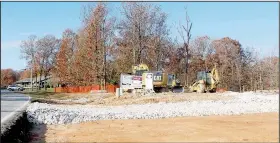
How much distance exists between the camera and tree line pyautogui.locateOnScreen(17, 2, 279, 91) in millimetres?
53062

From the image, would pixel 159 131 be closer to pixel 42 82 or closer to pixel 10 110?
pixel 10 110

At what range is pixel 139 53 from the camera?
2110 inches

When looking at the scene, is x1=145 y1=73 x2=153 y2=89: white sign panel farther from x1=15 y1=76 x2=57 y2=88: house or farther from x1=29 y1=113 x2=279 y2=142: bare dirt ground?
x1=15 y1=76 x2=57 y2=88: house

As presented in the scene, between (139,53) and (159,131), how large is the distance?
128 feet

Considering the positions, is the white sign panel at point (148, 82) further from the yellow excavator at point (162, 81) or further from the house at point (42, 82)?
the house at point (42, 82)

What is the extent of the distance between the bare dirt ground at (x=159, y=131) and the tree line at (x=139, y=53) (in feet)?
116

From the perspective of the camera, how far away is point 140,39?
53219 millimetres

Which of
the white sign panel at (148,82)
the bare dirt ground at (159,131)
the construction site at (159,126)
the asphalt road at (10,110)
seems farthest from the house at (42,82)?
the bare dirt ground at (159,131)

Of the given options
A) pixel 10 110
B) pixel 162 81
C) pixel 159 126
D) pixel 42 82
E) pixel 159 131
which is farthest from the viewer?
pixel 42 82

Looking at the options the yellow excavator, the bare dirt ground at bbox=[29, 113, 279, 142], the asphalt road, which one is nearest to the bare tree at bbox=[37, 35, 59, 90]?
the yellow excavator

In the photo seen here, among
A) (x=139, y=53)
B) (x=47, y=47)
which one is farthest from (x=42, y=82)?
(x=139, y=53)

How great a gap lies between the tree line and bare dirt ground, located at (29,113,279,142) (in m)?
35.5

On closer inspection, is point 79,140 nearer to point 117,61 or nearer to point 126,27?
point 126,27

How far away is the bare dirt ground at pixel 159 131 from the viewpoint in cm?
1294
